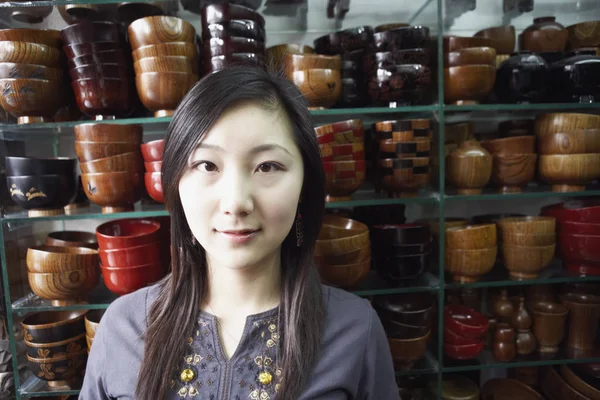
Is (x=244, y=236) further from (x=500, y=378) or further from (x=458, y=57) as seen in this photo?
(x=500, y=378)

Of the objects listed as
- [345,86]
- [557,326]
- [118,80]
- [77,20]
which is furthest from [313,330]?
[77,20]

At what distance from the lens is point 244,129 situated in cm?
70

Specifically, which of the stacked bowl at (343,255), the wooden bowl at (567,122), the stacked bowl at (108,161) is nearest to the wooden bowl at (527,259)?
the wooden bowl at (567,122)

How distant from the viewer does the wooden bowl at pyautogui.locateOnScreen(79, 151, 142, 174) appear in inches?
49.5

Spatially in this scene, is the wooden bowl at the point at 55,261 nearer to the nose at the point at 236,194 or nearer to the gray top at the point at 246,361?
the gray top at the point at 246,361

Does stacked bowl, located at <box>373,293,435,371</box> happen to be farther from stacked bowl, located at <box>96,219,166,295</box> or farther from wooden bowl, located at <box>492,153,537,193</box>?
stacked bowl, located at <box>96,219,166,295</box>

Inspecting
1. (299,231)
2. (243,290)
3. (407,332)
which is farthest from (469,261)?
(243,290)

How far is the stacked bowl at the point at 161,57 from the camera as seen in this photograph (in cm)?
124

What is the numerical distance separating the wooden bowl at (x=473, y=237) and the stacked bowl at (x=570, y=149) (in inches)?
12.5

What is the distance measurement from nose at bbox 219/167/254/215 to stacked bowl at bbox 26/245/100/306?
0.92 metres

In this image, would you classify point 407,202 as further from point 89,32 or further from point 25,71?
point 25,71

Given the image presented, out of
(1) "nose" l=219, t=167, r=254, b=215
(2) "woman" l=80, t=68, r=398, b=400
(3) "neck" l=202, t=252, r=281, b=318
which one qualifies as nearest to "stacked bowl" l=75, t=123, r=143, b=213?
(2) "woman" l=80, t=68, r=398, b=400

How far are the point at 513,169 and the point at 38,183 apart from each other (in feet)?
5.55

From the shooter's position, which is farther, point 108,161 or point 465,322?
point 465,322
